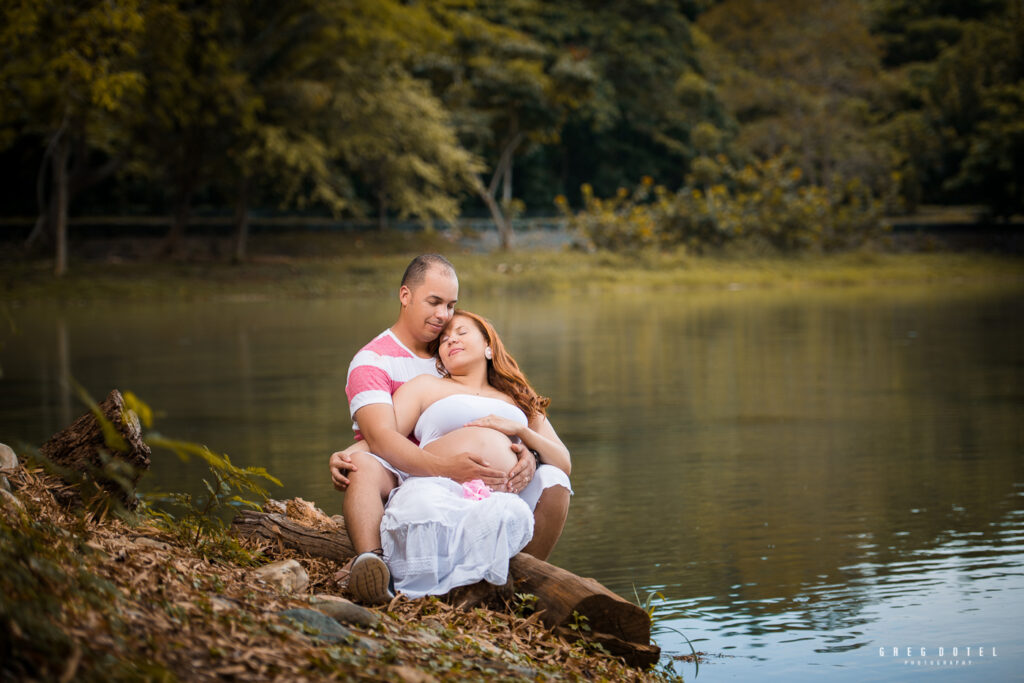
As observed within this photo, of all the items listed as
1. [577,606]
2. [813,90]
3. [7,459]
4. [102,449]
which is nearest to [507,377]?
[577,606]

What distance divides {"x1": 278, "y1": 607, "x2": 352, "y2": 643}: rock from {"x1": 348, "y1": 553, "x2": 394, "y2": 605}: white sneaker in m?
0.55

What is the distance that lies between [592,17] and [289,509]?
1589 inches

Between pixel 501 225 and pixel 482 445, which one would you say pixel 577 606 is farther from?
pixel 501 225

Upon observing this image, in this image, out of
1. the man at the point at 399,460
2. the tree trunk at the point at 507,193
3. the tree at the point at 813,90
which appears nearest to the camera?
the man at the point at 399,460

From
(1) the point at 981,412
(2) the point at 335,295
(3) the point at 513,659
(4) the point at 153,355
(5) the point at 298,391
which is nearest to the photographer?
(3) the point at 513,659

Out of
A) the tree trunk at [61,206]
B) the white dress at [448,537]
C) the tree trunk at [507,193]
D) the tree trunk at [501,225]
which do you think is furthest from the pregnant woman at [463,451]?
the tree trunk at [501,225]

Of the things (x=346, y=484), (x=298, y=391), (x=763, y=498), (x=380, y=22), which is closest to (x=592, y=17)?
(x=380, y=22)

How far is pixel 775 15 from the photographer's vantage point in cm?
4606

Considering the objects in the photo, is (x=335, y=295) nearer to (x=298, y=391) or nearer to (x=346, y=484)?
(x=298, y=391)

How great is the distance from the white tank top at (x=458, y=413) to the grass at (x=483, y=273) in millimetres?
22170

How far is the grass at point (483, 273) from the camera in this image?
2691 centimetres

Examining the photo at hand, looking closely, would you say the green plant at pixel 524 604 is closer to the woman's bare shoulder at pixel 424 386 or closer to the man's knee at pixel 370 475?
the man's knee at pixel 370 475

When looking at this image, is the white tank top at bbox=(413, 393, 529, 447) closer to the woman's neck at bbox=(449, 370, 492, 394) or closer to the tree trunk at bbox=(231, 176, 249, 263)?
the woman's neck at bbox=(449, 370, 492, 394)

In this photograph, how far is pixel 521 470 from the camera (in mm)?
4527
